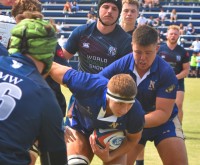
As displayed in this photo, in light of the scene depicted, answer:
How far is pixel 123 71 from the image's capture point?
215 inches

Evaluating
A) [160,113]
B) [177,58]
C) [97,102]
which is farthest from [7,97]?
[177,58]

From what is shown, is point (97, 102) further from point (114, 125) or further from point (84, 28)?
point (84, 28)

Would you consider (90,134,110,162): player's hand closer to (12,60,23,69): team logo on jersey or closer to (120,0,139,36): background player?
(12,60,23,69): team logo on jersey

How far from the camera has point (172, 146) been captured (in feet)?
18.1

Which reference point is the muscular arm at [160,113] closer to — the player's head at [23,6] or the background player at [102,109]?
the background player at [102,109]

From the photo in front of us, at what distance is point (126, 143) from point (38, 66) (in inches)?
80.3

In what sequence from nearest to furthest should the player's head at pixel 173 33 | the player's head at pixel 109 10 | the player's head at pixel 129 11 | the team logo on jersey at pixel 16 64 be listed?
the team logo on jersey at pixel 16 64 → the player's head at pixel 109 10 → the player's head at pixel 129 11 → the player's head at pixel 173 33

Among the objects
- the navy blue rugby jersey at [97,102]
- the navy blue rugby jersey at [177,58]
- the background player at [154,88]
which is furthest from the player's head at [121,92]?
the navy blue rugby jersey at [177,58]

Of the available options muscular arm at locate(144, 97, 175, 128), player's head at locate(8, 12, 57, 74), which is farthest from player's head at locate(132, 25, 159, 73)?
player's head at locate(8, 12, 57, 74)

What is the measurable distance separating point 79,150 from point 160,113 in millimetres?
927

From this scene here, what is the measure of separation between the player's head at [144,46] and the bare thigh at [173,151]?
2.68 ft

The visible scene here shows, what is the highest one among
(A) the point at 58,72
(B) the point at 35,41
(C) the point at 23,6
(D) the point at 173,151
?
(B) the point at 35,41

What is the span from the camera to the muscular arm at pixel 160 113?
538 cm

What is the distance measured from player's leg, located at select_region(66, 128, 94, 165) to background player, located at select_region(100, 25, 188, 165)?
2.12 feet
